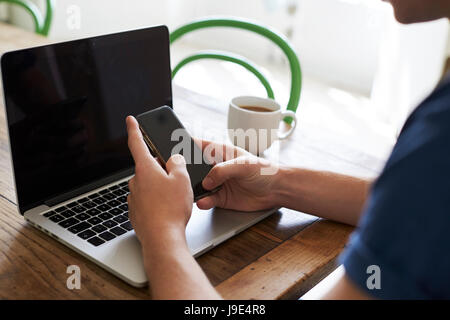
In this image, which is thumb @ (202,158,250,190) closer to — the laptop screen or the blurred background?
the laptop screen

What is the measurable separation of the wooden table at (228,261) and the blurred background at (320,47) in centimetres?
225

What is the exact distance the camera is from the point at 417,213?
395 mm

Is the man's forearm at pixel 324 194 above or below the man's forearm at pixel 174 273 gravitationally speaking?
below

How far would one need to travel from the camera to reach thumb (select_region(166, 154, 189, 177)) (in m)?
0.68

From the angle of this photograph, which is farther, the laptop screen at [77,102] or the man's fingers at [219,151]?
the man's fingers at [219,151]

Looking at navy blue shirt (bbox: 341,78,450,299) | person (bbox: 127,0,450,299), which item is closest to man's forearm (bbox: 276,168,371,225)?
person (bbox: 127,0,450,299)

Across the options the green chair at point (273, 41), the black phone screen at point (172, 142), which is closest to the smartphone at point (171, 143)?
the black phone screen at point (172, 142)

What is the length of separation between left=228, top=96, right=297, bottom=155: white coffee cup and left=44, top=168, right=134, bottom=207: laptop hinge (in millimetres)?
249

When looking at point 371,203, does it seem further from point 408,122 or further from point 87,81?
point 87,81

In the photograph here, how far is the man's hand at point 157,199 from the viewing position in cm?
62

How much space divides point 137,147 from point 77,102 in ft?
0.47

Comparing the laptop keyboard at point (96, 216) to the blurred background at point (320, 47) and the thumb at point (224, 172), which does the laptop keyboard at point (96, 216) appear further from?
the blurred background at point (320, 47)

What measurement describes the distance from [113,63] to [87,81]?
0.19 feet

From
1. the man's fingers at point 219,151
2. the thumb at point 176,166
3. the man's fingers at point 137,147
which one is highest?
the man's fingers at point 137,147
